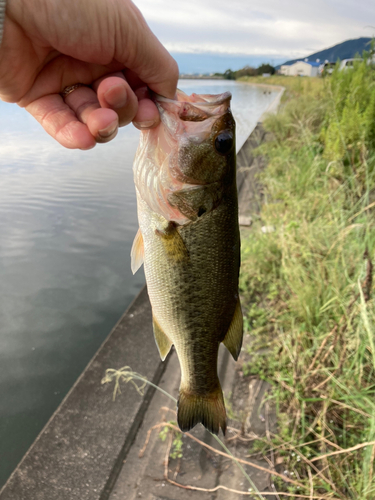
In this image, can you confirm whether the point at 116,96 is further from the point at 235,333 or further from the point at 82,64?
the point at 235,333

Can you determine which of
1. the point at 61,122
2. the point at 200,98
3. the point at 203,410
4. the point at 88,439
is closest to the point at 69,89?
the point at 61,122

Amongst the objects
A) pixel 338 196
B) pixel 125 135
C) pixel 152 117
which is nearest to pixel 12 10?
pixel 152 117

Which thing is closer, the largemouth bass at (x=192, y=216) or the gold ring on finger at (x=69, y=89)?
the largemouth bass at (x=192, y=216)

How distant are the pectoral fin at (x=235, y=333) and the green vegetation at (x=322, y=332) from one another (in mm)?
929

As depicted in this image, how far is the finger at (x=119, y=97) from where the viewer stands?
3.81 feet

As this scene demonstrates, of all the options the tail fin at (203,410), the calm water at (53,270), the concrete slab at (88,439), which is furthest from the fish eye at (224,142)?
the calm water at (53,270)

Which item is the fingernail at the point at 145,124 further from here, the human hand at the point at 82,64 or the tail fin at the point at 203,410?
→ the tail fin at the point at 203,410

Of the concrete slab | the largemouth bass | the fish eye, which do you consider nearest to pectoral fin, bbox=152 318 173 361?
the largemouth bass

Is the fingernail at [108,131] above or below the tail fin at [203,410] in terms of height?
above

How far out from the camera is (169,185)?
133cm

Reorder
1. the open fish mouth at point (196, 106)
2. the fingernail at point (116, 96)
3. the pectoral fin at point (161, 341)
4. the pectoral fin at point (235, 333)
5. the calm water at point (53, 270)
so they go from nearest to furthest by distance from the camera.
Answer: the fingernail at point (116, 96), the open fish mouth at point (196, 106), the pectoral fin at point (235, 333), the pectoral fin at point (161, 341), the calm water at point (53, 270)

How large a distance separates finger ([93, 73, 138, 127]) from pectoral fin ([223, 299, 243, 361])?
2.81 ft

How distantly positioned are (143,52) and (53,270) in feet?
14.3

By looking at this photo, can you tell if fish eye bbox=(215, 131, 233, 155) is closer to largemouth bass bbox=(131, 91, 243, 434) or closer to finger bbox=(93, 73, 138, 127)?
largemouth bass bbox=(131, 91, 243, 434)
